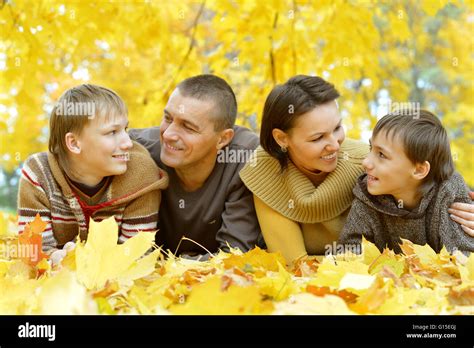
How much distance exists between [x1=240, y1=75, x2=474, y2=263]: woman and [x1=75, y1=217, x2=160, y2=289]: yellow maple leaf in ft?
3.23

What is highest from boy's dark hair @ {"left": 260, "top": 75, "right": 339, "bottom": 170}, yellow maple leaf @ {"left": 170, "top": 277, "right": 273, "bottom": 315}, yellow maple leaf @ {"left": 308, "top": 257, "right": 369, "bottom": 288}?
boy's dark hair @ {"left": 260, "top": 75, "right": 339, "bottom": 170}

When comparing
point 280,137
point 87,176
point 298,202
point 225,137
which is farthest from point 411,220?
point 87,176

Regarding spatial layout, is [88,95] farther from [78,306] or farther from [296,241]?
[78,306]

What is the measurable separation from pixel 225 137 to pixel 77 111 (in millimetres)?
508

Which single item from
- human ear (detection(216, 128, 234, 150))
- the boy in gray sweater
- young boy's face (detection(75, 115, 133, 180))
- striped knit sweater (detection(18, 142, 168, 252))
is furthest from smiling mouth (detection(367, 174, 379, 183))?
young boy's face (detection(75, 115, 133, 180))

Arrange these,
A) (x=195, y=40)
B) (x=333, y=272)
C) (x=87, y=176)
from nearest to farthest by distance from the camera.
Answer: (x=333, y=272), (x=87, y=176), (x=195, y=40)

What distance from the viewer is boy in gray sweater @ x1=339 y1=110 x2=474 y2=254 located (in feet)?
5.70

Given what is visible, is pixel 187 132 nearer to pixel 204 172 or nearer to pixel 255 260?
pixel 204 172

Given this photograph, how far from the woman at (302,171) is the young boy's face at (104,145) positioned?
1.31ft

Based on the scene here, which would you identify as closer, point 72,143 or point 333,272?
point 333,272

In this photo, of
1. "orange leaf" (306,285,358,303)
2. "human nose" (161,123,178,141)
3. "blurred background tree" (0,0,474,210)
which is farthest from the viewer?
"blurred background tree" (0,0,474,210)

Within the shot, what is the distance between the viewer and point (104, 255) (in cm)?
92

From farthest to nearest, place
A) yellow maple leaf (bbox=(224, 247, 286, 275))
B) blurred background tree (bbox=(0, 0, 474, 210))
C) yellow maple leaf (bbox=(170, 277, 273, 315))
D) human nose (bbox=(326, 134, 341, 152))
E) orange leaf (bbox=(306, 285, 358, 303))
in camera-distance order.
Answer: blurred background tree (bbox=(0, 0, 474, 210)), human nose (bbox=(326, 134, 341, 152)), yellow maple leaf (bbox=(224, 247, 286, 275)), orange leaf (bbox=(306, 285, 358, 303)), yellow maple leaf (bbox=(170, 277, 273, 315))

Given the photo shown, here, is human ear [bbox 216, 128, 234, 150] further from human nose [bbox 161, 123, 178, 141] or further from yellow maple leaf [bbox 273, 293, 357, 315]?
yellow maple leaf [bbox 273, 293, 357, 315]
